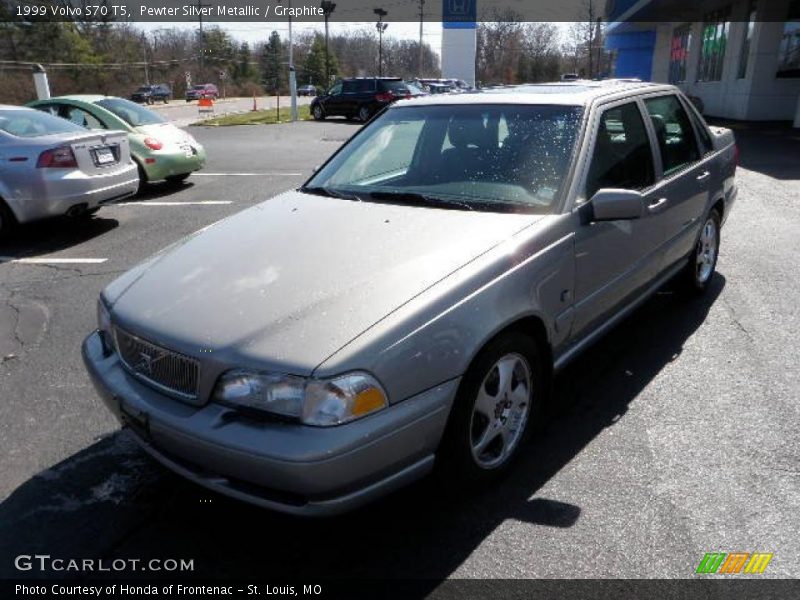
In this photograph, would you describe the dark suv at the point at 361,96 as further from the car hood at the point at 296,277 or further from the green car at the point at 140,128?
the car hood at the point at 296,277

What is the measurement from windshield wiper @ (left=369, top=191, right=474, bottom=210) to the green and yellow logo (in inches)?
72.4

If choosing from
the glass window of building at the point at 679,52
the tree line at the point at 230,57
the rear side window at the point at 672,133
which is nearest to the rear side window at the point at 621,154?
the rear side window at the point at 672,133

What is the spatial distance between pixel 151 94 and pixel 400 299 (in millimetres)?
57941

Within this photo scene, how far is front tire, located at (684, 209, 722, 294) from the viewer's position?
4848mm

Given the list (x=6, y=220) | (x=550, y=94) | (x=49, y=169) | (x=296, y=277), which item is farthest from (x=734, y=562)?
(x=6, y=220)

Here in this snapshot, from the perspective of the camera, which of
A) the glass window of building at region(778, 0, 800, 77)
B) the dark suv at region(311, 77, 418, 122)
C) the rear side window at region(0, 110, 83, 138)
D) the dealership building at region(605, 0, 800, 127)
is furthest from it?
the dark suv at region(311, 77, 418, 122)

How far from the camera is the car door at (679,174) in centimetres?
408

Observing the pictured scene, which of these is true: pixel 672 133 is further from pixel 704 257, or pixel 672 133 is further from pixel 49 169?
pixel 49 169

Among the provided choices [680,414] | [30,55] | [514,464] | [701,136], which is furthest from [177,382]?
[30,55]

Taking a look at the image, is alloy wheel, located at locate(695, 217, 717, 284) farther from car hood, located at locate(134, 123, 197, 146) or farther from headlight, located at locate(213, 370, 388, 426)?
car hood, located at locate(134, 123, 197, 146)

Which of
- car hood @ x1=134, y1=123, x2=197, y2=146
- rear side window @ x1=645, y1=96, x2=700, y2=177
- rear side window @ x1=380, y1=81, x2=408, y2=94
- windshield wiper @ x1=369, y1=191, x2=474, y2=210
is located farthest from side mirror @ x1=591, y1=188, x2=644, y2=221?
rear side window @ x1=380, y1=81, x2=408, y2=94

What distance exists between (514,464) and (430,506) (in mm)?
497

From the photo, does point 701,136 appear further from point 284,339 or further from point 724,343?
point 284,339

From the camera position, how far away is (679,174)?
422 centimetres
